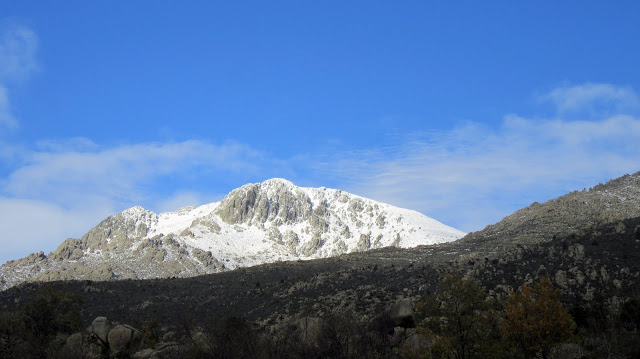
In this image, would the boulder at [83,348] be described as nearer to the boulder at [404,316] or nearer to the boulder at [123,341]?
the boulder at [123,341]

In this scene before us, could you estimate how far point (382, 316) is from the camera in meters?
32.6

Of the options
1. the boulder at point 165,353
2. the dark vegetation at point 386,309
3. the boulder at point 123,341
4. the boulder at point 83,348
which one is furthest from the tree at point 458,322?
the boulder at point 83,348

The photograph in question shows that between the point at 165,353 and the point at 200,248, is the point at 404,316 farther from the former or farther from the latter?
the point at 200,248

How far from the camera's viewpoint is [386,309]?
35719 mm

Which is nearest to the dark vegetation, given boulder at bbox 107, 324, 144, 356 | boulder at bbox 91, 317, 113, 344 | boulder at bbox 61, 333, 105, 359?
boulder at bbox 61, 333, 105, 359

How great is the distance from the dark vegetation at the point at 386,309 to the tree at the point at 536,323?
5cm

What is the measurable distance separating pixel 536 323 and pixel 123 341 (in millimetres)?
22843

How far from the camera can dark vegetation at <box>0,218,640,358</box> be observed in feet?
78.4

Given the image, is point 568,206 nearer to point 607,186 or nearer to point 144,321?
point 607,186

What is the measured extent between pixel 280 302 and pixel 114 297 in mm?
18613

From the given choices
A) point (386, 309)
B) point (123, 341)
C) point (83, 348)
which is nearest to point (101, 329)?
point (123, 341)

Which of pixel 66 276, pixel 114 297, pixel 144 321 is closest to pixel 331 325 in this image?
pixel 144 321

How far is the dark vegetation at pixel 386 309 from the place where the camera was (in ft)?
78.4

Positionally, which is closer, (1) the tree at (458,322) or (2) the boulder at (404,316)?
(1) the tree at (458,322)
